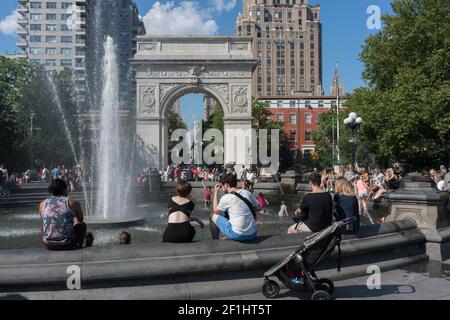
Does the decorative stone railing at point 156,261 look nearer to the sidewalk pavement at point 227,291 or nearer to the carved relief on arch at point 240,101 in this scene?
the sidewalk pavement at point 227,291

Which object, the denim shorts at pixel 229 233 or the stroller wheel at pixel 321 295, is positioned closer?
the stroller wheel at pixel 321 295

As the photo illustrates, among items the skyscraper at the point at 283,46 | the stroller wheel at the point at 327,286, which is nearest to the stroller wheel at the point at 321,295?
the stroller wheel at the point at 327,286

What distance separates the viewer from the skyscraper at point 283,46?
11144 cm

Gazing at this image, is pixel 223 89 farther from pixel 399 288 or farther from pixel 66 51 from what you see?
pixel 66 51

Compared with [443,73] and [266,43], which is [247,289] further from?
[266,43]

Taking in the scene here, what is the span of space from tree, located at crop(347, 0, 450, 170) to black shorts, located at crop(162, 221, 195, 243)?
22.5 m

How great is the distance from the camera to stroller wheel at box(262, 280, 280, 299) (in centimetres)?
523

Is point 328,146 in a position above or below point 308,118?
below

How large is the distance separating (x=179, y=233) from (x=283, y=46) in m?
112

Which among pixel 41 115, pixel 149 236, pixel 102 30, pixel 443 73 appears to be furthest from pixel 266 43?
pixel 149 236

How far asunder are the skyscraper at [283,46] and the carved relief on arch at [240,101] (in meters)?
71.1

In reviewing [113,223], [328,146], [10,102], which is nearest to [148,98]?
[10,102]

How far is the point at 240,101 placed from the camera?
40.4m

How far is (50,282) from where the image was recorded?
482 cm
